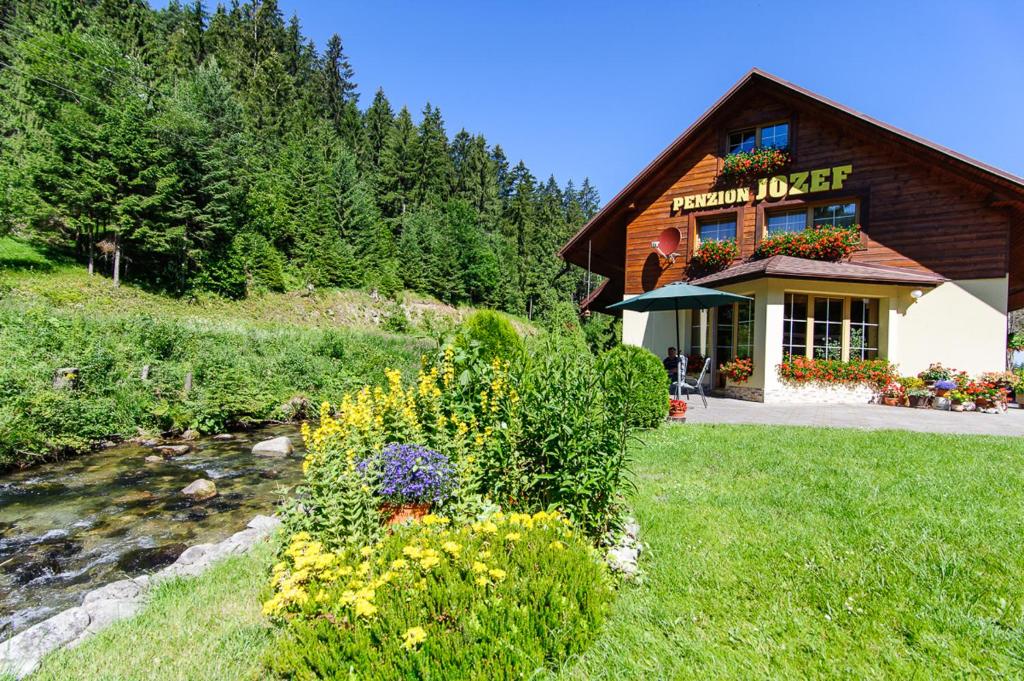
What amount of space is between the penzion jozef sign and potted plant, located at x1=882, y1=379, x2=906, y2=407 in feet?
18.1

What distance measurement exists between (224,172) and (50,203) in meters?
6.75

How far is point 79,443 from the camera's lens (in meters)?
7.92

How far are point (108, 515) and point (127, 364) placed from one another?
6.03 metres

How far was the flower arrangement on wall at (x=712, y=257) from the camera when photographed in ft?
44.5

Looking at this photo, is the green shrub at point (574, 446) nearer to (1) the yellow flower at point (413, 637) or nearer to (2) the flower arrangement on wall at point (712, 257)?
(1) the yellow flower at point (413, 637)

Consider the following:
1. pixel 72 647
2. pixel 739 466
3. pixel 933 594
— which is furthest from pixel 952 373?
pixel 72 647

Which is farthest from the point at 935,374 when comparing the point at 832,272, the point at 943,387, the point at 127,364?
the point at 127,364

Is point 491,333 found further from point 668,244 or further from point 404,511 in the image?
point 668,244

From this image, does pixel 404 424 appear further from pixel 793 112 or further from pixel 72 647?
pixel 793 112

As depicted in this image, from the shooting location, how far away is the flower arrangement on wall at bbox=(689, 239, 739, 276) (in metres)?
13.6

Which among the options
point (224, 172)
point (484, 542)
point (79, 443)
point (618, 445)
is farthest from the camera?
point (224, 172)

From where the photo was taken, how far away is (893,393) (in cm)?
1123

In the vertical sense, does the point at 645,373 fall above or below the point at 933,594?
above

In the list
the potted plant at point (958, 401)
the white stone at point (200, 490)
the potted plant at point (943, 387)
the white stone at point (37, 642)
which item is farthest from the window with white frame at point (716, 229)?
the white stone at point (37, 642)
